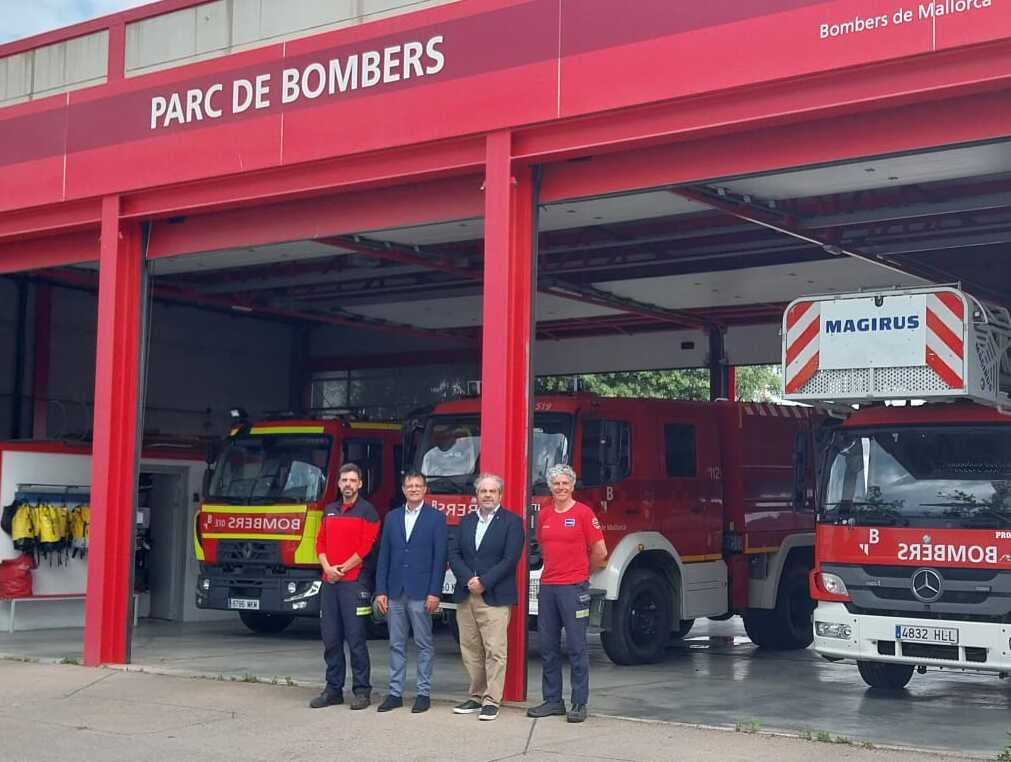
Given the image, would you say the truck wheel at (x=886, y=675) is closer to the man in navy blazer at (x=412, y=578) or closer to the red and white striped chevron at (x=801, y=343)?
the red and white striped chevron at (x=801, y=343)

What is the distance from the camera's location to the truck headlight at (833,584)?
34.4 ft

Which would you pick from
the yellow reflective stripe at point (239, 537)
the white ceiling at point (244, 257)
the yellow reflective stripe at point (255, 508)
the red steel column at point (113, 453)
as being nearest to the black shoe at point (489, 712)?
the red steel column at point (113, 453)

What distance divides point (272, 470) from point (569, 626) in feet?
22.7

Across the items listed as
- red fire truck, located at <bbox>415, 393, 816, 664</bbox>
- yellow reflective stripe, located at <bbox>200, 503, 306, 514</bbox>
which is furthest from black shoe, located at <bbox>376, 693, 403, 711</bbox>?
yellow reflective stripe, located at <bbox>200, 503, 306, 514</bbox>

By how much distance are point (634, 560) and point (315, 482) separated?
399 cm

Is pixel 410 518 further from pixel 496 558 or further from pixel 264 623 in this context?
pixel 264 623

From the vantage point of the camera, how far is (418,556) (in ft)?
32.0

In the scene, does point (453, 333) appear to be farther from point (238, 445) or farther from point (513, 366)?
point (513, 366)

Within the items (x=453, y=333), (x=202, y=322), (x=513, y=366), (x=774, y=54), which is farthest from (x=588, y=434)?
(x=202, y=322)

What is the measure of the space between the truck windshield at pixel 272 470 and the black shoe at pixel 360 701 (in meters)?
5.31

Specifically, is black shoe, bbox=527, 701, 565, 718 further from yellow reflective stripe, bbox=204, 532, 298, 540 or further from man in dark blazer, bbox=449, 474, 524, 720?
yellow reflective stripe, bbox=204, 532, 298, 540

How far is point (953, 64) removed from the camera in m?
8.81

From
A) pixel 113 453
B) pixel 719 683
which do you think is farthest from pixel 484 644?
pixel 113 453

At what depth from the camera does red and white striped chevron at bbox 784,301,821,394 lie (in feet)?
35.1
